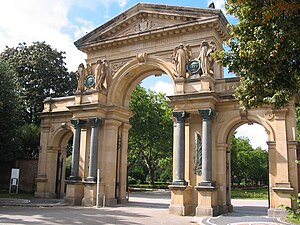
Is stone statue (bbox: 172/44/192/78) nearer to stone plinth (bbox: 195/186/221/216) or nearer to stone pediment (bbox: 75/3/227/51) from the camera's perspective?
stone pediment (bbox: 75/3/227/51)

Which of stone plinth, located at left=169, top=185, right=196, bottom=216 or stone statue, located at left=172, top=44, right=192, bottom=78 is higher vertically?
stone statue, located at left=172, top=44, right=192, bottom=78

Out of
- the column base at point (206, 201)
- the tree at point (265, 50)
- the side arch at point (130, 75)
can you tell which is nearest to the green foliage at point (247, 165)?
the side arch at point (130, 75)

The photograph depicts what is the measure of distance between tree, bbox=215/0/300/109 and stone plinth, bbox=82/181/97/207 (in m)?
10.3

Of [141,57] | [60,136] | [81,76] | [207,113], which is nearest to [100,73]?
[81,76]

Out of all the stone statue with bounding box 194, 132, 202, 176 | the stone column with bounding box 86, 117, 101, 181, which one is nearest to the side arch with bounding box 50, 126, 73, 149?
the stone column with bounding box 86, 117, 101, 181

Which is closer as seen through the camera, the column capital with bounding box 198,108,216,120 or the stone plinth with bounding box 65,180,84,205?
the column capital with bounding box 198,108,216,120

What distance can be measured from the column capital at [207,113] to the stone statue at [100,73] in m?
6.14

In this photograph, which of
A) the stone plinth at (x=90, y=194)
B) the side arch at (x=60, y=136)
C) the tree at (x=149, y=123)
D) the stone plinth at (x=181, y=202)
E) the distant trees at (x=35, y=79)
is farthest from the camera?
the tree at (x=149, y=123)

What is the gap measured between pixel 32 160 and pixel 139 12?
1272cm

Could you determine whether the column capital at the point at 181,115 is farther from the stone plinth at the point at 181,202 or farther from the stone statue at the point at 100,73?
the stone statue at the point at 100,73

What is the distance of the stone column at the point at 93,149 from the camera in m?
17.9

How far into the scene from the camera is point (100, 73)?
18.9 metres

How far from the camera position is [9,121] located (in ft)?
69.5

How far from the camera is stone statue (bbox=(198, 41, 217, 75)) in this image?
15906mm
